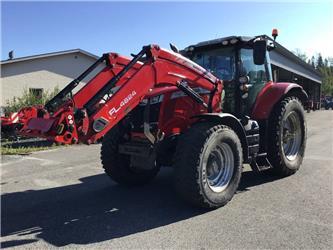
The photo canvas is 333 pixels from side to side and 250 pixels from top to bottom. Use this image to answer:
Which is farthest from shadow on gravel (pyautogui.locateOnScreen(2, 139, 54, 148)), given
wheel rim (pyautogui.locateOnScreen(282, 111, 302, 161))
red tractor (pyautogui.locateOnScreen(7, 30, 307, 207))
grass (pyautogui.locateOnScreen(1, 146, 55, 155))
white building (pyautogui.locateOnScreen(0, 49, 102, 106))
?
wheel rim (pyautogui.locateOnScreen(282, 111, 302, 161))

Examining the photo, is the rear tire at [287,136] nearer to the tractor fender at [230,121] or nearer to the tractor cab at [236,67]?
the tractor cab at [236,67]

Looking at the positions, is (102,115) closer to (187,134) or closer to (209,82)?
(187,134)

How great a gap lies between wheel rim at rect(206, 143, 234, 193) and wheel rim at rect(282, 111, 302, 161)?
7.28 ft

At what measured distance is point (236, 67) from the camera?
679 centimetres

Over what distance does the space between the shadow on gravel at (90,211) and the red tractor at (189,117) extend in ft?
1.29

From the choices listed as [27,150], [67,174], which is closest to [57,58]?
[27,150]

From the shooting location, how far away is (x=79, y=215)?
5.21 meters

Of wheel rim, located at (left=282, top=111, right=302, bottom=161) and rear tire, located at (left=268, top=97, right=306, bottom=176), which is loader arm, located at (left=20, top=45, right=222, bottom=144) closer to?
rear tire, located at (left=268, top=97, right=306, bottom=176)

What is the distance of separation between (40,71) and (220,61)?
16527 millimetres

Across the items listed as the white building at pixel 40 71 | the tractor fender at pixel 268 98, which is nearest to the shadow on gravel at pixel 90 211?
the tractor fender at pixel 268 98

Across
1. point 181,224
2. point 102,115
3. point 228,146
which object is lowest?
point 181,224

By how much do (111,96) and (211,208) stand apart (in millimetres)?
2070

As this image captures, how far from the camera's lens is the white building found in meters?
19.9

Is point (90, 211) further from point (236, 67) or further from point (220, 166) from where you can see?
point (236, 67)
